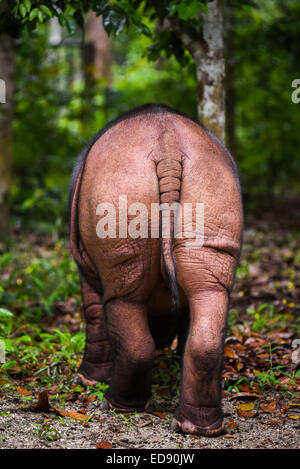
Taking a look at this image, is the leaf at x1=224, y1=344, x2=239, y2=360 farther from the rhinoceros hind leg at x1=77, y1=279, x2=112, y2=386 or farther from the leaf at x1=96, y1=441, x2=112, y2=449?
the leaf at x1=96, y1=441, x2=112, y2=449

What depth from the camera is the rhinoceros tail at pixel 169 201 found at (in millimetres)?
2580

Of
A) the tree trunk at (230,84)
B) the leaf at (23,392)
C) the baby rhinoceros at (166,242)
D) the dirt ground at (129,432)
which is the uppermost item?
the tree trunk at (230,84)

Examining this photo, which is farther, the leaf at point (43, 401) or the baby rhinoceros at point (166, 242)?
the leaf at point (43, 401)

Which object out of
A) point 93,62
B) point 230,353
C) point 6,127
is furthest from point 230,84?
point 230,353

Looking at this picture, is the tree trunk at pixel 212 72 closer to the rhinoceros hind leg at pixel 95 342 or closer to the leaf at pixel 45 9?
the leaf at pixel 45 9

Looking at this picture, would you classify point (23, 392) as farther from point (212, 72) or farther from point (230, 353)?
point (212, 72)

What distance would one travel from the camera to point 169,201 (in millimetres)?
2598

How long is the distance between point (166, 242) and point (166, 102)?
7.44m

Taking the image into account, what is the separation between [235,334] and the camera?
421 cm

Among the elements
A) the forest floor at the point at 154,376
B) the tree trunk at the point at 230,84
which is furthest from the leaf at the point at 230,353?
the tree trunk at the point at 230,84

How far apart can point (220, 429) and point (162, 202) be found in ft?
3.90

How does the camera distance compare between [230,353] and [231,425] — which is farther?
[230,353]

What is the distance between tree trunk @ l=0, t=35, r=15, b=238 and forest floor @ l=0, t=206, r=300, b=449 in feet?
2.98

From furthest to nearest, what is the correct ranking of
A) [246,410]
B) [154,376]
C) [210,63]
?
[210,63] < [154,376] < [246,410]
